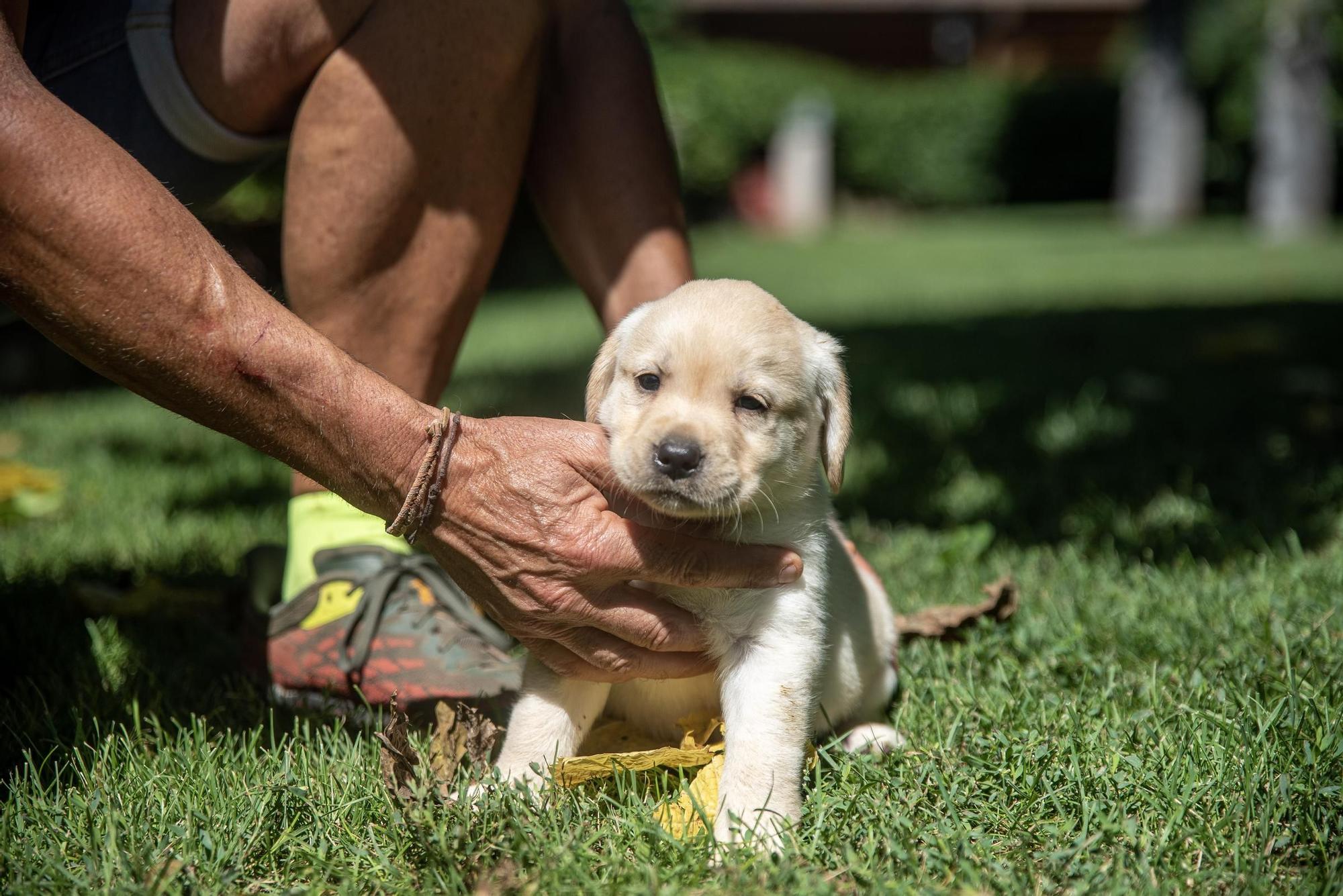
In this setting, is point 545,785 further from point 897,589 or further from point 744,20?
point 744,20

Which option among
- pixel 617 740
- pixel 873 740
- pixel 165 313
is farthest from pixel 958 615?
pixel 165 313

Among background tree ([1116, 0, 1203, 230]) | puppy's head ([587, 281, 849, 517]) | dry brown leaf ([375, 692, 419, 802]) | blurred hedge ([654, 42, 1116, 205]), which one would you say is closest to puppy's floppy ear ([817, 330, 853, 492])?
puppy's head ([587, 281, 849, 517])

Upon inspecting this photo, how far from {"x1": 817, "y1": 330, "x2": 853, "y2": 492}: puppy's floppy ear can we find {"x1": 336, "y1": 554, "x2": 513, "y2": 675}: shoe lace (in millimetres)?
842

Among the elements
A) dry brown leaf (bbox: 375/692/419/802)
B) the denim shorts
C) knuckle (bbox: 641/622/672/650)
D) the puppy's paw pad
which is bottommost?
the puppy's paw pad

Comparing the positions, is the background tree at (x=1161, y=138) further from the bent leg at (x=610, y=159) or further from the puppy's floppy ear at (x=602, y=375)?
the puppy's floppy ear at (x=602, y=375)

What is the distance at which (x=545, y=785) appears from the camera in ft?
6.38

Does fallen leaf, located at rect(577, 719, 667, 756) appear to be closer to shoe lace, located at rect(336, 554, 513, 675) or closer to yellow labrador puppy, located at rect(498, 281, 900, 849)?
yellow labrador puppy, located at rect(498, 281, 900, 849)

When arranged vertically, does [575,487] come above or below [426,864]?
above

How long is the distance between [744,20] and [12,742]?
97.8ft

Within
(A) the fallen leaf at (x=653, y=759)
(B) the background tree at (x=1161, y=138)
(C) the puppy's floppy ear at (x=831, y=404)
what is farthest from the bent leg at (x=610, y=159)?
(B) the background tree at (x=1161, y=138)

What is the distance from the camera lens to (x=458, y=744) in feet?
6.72

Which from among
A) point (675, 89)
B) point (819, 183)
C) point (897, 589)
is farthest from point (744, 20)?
point (897, 589)

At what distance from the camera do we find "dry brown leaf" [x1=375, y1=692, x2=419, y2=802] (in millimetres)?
1838

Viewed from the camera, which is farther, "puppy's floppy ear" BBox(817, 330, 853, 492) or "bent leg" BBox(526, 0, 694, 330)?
"bent leg" BBox(526, 0, 694, 330)
